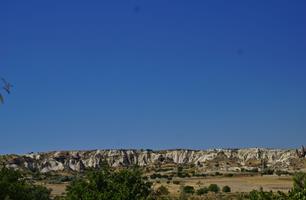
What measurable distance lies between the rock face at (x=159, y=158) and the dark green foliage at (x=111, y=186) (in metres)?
119

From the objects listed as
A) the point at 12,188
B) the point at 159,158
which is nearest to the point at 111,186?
the point at 12,188

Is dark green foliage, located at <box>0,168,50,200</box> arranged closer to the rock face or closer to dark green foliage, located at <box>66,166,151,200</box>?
dark green foliage, located at <box>66,166,151,200</box>

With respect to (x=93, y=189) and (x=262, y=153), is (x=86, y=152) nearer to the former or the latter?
(x=262, y=153)

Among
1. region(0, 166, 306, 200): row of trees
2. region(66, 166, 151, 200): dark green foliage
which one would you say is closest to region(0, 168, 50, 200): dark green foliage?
region(0, 166, 306, 200): row of trees

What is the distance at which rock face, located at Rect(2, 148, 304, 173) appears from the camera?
Answer: 168625 mm

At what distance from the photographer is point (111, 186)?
132 feet

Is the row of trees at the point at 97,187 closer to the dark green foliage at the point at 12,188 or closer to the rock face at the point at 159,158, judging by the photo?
the dark green foliage at the point at 12,188

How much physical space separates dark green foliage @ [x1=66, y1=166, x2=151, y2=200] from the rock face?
118785mm

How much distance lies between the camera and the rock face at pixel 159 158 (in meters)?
169

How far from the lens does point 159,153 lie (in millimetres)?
198875

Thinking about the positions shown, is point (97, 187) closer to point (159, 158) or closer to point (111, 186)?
point (111, 186)

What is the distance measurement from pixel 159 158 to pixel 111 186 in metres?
154

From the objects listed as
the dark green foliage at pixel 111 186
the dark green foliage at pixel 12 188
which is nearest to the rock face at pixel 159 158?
the dark green foliage at pixel 111 186

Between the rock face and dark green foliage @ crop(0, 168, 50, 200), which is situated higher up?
the rock face
